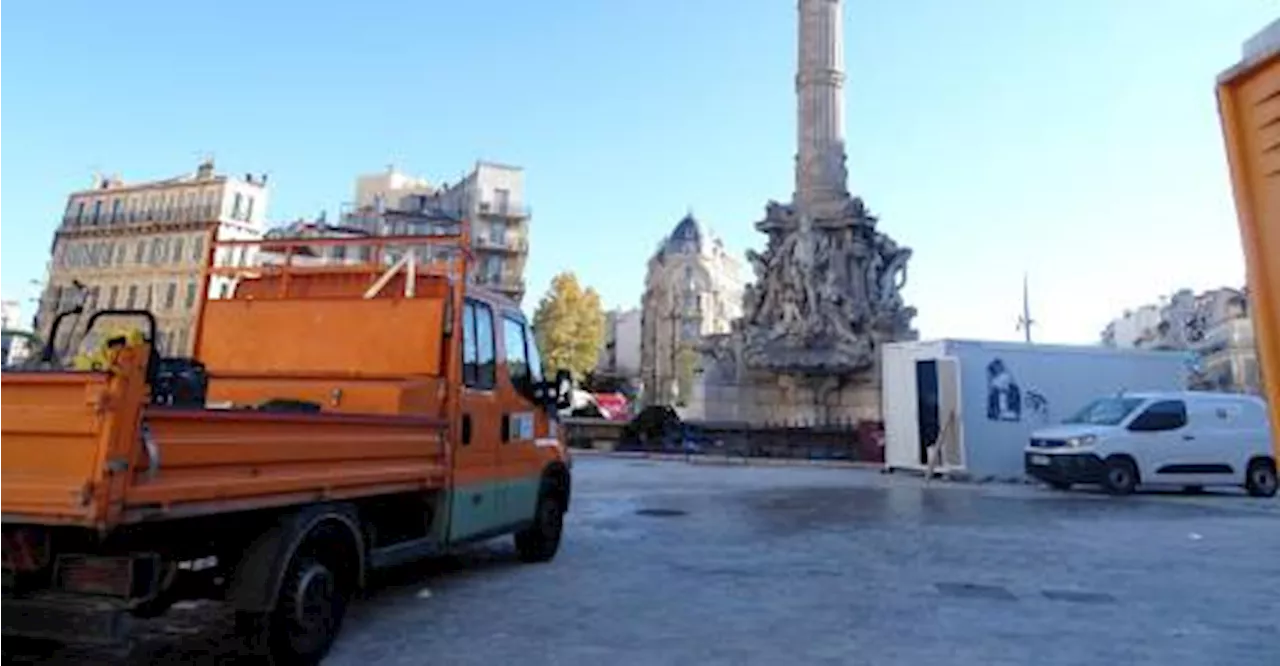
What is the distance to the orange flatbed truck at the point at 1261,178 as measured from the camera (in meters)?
2.80

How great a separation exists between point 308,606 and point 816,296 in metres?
25.0

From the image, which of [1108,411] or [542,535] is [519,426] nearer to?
[542,535]

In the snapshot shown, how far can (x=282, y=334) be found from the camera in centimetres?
727

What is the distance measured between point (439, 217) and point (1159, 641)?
68761 millimetres

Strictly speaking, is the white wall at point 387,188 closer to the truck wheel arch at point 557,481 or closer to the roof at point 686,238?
the roof at point 686,238

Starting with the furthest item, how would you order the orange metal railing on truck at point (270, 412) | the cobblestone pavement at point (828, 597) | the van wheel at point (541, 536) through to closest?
the van wheel at point (541, 536) → the cobblestone pavement at point (828, 597) → the orange metal railing on truck at point (270, 412)

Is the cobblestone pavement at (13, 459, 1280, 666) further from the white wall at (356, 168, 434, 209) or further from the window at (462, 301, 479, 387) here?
the white wall at (356, 168, 434, 209)

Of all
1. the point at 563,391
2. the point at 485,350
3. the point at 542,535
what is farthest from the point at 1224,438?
the point at 485,350

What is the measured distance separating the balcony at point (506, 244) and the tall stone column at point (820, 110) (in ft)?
157

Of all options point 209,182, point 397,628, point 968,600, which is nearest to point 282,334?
point 397,628

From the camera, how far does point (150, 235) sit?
70.9m

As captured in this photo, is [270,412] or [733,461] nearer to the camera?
[270,412]

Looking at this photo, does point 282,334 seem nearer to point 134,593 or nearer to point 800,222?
point 134,593

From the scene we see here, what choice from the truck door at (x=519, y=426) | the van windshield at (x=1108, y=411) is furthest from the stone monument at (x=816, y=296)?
the truck door at (x=519, y=426)
